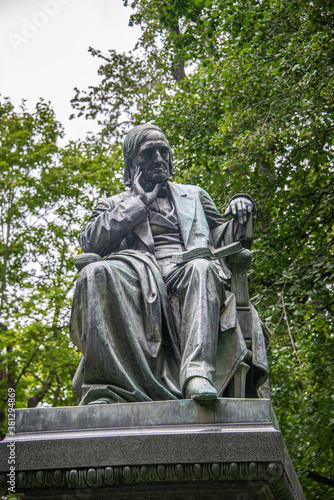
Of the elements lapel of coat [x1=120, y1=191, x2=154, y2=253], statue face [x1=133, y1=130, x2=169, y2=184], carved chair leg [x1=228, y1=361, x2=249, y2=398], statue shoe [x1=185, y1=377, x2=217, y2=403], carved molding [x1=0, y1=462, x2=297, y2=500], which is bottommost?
carved molding [x1=0, y1=462, x2=297, y2=500]

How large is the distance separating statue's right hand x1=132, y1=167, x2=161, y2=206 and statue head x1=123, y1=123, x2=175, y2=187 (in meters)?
0.13

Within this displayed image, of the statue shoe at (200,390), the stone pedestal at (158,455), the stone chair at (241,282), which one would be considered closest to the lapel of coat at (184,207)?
the stone chair at (241,282)

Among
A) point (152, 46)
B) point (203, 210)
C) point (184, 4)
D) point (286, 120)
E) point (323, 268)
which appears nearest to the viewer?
point (203, 210)

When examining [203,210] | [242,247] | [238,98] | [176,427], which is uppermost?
[238,98]

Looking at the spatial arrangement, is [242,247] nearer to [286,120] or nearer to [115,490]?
[115,490]

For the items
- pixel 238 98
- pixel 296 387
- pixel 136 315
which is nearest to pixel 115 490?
pixel 136 315

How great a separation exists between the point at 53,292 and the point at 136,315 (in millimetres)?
9774

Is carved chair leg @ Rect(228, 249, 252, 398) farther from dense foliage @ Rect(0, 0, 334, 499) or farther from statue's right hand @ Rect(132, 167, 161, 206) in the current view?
dense foliage @ Rect(0, 0, 334, 499)

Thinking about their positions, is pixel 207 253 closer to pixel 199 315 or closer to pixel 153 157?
pixel 199 315

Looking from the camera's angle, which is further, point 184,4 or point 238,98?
point 184,4

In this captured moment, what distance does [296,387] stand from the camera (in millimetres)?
9977

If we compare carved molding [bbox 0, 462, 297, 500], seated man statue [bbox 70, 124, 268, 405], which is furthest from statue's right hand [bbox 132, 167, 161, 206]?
carved molding [bbox 0, 462, 297, 500]

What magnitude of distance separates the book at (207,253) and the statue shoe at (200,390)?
40.8 inches

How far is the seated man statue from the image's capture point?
170 inches
